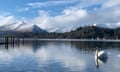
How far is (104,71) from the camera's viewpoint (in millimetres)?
34938

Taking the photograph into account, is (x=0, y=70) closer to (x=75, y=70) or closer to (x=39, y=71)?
(x=39, y=71)

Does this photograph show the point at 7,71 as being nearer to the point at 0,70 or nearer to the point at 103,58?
the point at 0,70

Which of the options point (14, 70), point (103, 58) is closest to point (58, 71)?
point (14, 70)

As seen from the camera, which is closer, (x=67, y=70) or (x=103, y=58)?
(x=67, y=70)

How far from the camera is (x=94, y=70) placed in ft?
117

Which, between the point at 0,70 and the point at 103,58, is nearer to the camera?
the point at 0,70

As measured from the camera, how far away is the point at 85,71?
113ft

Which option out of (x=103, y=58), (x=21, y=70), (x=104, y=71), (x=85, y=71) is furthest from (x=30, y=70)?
(x=103, y=58)

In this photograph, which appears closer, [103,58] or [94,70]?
[94,70]

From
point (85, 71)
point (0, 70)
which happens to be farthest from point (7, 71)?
point (85, 71)

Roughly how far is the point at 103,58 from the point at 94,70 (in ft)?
50.7

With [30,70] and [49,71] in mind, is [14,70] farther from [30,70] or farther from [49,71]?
[49,71]

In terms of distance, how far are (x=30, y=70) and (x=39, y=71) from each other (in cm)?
163

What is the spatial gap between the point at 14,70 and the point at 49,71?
448 centimetres
